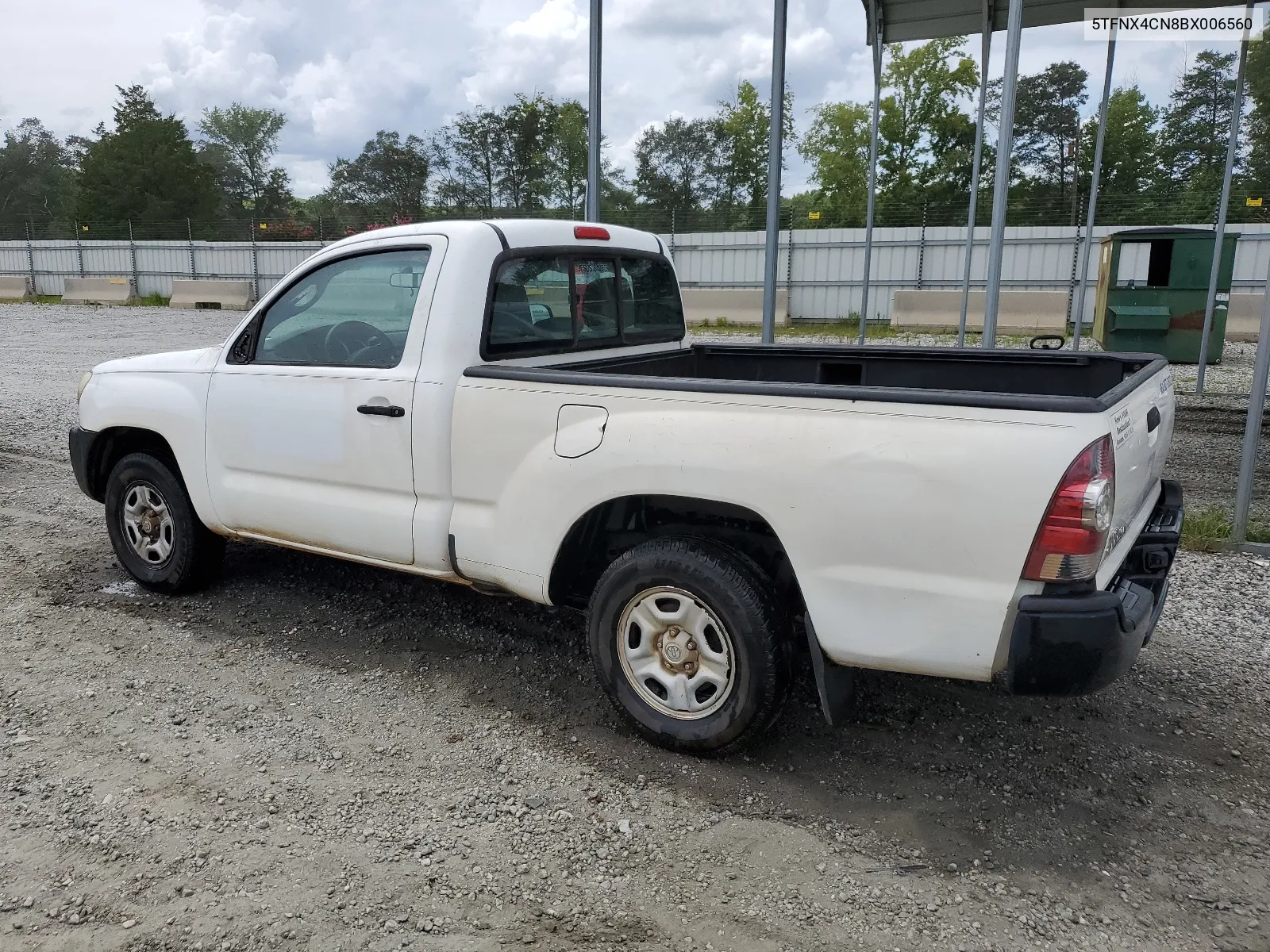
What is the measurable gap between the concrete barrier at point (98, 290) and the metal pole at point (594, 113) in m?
29.4

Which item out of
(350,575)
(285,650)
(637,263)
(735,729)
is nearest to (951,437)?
(735,729)

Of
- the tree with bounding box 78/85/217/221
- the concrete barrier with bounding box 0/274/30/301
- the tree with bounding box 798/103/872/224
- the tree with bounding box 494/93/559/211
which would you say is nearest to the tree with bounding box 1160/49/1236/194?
the tree with bounding box 798/103/872/224

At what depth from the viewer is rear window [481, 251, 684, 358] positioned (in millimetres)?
3984

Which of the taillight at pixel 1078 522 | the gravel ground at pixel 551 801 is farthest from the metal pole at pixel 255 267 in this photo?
the taillight at pixel 1078 522

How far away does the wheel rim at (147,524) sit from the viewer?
495 centimetres

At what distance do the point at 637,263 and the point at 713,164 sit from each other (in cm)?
4058

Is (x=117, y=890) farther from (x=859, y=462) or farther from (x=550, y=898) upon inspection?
(x=859, y=462)

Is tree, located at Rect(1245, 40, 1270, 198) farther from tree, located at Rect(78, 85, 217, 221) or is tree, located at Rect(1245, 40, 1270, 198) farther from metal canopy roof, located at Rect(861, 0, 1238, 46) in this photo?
tree, located at Rect(78, 85, 217, 221)

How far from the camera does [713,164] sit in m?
43.2

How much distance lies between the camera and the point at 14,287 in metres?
35.2

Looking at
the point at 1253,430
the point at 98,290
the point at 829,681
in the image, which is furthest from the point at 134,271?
the point at 829,681

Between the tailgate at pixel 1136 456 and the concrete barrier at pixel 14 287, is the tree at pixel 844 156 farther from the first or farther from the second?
the tailgate at pixel 1136 456

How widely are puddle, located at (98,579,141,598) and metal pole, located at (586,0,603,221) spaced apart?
462cm

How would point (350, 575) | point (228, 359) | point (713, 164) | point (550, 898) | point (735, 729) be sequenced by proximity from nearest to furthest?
1. point (550, 898)
2. point (735, 729)
3. point (228, 359)
4. point (350, 575)
5. point (713, 164)
